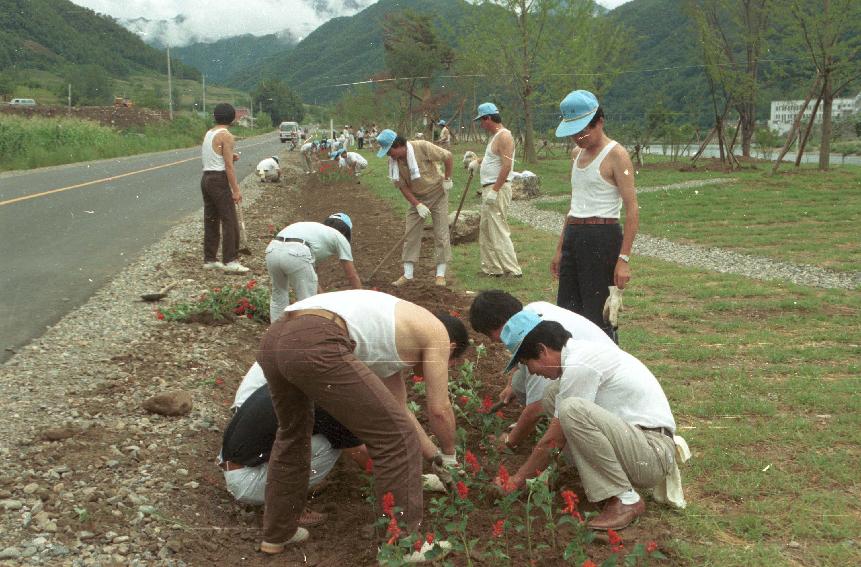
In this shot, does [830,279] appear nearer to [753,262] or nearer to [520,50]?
[753,262]

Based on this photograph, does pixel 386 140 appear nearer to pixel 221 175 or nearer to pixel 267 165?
pixel 221 175

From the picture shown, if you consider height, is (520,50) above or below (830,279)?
above

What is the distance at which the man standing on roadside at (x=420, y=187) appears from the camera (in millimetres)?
8133

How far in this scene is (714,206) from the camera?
15.3 meters

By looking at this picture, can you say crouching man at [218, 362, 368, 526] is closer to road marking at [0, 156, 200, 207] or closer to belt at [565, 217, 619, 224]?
belt at [565, 217, 619, 224]

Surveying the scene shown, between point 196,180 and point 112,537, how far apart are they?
18504 mm

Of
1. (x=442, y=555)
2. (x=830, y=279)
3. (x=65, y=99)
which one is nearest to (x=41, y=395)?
(x=442, y=555)

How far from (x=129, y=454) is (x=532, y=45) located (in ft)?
73.8

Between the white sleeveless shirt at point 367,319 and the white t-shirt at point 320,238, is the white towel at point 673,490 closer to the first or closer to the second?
the white sleeveless shirt at point 367,319

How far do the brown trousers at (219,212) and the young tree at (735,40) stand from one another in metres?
17.3

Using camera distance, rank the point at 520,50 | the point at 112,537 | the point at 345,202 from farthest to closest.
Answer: the point at 520,50 < the point at 345,202 < the point at 112,537

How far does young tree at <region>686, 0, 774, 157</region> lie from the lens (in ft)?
75.8

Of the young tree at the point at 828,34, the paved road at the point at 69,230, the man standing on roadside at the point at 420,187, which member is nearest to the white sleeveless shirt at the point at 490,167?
the man standing on roadside at the point at 420,187

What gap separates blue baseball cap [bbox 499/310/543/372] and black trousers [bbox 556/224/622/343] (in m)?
1.27
